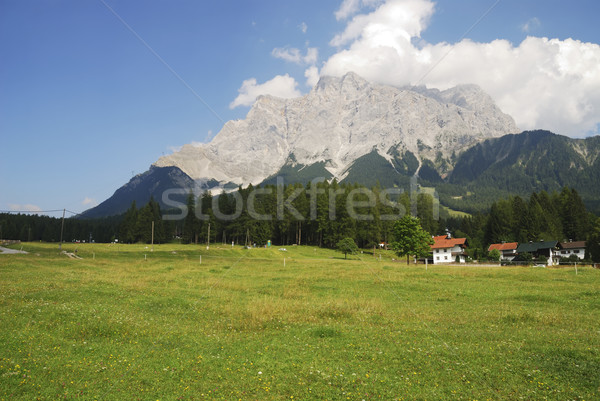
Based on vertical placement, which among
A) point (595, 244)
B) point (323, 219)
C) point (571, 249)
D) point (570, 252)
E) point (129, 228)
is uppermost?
point (323, 219)

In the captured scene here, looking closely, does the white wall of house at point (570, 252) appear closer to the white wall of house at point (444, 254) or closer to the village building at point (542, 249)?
the village building at point (542, 249)

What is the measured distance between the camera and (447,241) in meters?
110

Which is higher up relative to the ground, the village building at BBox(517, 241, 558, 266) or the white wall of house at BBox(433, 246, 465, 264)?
the village building at BBox(517, 241, 558, 266)

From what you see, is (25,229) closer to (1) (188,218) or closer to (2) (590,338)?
(1) (188,218)

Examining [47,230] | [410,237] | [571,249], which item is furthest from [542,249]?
[47,230]

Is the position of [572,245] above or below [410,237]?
below

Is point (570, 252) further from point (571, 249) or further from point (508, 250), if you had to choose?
point (508, 250)

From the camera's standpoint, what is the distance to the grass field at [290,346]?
977 centimetres

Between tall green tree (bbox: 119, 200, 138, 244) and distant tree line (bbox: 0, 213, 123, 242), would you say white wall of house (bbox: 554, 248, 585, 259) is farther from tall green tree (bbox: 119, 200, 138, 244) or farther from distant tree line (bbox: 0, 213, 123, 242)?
distant tree line (bbox: 0, 213, 123, 242)

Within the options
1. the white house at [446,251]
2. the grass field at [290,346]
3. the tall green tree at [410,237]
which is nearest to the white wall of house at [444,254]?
the white house at [446,251]

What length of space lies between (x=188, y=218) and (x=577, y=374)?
11690 centimetres

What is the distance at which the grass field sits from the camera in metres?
9.77

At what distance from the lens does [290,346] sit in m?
13.7

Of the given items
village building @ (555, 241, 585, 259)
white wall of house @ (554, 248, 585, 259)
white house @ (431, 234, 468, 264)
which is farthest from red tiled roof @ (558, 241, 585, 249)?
white house @ (431, 234, 468, 264)
